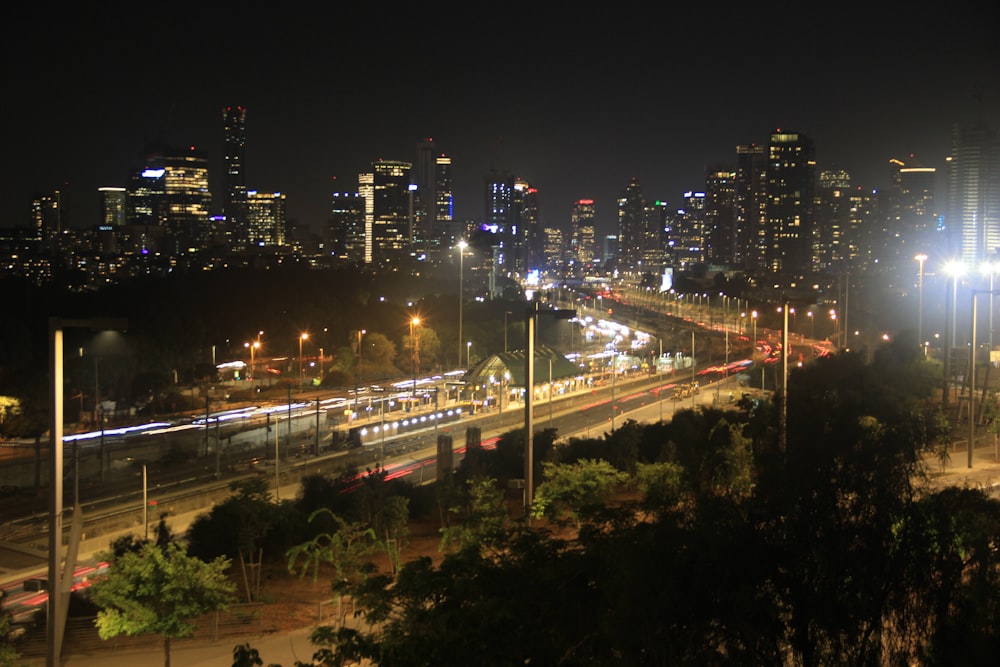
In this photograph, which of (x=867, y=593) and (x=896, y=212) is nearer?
(x=867, y=593)

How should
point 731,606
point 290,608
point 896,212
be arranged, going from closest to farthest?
point 731,606 < point 290,608 < point 896,212

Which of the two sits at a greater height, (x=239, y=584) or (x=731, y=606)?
(x=731, y=606)

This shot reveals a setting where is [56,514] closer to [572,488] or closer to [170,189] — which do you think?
[572,488]

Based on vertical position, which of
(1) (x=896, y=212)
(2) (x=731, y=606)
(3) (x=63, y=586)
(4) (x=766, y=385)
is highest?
(1) (x=896, y=212)

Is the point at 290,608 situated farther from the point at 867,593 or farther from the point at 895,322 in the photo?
the point at 895,322

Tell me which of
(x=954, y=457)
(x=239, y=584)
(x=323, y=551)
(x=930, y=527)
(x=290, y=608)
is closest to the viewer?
(x=930, y=527)

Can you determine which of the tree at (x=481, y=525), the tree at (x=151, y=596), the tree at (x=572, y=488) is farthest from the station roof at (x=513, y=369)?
the tree at (x=151, y=596)

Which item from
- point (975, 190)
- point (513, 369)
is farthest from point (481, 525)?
point (975, 190)

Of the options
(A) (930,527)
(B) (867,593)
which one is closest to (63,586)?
(B) (867,593)
